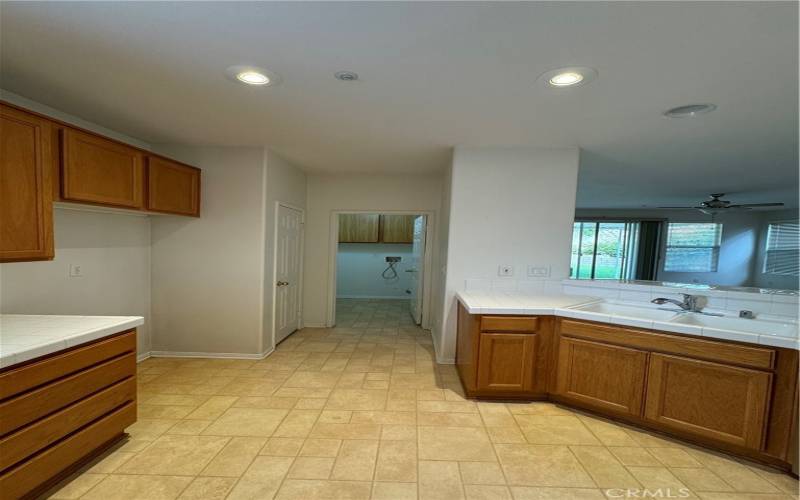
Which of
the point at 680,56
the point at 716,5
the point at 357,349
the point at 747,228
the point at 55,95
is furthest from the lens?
the point at 747,228

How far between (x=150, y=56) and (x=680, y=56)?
268 centimetres

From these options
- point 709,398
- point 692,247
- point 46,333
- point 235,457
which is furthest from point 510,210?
point 692,247

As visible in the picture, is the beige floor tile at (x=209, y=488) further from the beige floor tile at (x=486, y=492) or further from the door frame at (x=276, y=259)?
the door frame at (x=276, y=259)

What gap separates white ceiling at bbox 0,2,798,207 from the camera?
134 cm

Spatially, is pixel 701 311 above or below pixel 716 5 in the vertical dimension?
below

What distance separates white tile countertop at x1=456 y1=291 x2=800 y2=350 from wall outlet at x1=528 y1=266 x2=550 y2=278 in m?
0.20

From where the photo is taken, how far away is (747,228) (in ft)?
23.0

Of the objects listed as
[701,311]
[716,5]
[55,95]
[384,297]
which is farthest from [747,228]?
[55,95]

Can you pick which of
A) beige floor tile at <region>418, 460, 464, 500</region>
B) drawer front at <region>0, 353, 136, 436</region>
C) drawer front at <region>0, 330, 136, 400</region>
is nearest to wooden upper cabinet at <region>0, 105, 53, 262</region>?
drawer front at <region>0, 330, 136, 400</region>

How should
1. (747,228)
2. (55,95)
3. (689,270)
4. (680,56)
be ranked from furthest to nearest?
(689,270)
(747,228)
(55,95)
(680,56)

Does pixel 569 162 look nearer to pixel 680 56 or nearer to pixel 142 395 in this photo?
pixel 680 56

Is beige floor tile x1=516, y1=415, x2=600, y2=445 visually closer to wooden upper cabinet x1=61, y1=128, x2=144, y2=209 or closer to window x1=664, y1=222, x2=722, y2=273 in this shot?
wooden upper cabinet x1=61, y1=128, x2=144, y2=209

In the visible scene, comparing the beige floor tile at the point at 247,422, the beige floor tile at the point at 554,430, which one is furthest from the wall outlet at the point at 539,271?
the beige floor tile at the point at 247,422

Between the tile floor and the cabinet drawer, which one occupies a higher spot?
the cabinet drawer
